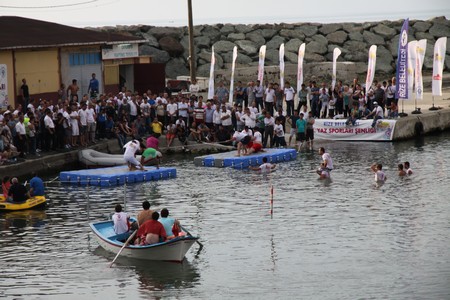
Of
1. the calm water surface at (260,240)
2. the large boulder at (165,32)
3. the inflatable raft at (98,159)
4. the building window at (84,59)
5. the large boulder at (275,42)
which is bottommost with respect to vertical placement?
the calm water surface at (260,240)

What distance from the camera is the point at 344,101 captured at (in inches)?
2035

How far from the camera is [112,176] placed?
132ft

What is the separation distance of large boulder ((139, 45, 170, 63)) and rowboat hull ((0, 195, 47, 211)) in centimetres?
3731

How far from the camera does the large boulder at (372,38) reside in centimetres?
7813

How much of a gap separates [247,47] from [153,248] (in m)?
50.2

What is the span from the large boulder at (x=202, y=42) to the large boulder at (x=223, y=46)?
0.62m

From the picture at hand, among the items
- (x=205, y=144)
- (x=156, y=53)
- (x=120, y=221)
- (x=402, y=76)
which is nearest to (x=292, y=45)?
(x=156, y=53)

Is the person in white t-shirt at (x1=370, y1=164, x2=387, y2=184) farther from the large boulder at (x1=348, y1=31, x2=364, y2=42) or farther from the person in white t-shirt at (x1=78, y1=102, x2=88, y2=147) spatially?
the large boulder at (x1=348, y1=31, x2=364, y2=42)

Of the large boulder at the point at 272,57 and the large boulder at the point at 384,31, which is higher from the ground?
the large boulder at the point at 384,31

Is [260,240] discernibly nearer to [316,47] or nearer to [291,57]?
[291,57]

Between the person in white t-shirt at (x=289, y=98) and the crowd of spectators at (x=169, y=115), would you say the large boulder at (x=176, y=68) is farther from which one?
the person in white t-shirt at (x=289, y=98)

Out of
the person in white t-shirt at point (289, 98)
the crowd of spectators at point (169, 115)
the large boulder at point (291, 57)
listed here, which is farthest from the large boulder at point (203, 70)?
the person in white t-shirt at point (289, 98)

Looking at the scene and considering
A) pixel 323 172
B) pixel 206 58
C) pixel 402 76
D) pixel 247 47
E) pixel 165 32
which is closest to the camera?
pixel 323 172

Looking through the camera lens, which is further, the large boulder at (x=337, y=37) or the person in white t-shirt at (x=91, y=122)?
the large boulder at (x=337, y=37)
